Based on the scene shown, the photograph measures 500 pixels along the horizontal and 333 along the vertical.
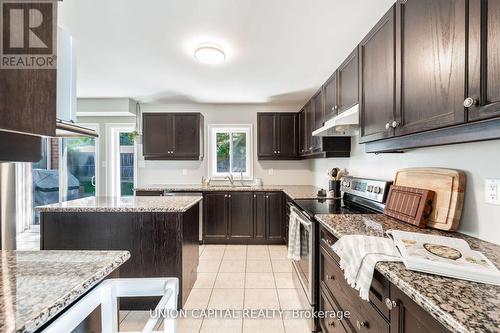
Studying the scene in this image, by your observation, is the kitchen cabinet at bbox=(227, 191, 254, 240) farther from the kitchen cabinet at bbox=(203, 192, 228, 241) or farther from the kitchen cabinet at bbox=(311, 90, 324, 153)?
the kitchen cabinet at bbox=(311, 90, 324, 153)

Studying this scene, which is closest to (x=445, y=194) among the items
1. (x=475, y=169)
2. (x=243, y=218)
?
(x=475, y=169)

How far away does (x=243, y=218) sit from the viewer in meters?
3.94

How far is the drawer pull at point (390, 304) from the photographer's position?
0.90m

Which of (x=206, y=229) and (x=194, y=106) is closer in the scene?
(x=206, y=229)

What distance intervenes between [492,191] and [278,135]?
3.25m

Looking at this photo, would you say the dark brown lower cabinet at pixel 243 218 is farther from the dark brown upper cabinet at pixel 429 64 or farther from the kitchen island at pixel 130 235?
the dark brown upper cabinet at pixel 429 64

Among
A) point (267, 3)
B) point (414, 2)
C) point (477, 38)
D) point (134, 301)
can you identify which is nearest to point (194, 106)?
point (267, 3)

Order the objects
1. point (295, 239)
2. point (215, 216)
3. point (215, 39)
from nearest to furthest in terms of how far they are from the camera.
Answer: point (215, 39), point (295, 239), point (215, 216)

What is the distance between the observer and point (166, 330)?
76cm

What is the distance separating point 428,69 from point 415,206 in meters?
0.80

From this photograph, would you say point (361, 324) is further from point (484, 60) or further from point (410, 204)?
point (484, 60)

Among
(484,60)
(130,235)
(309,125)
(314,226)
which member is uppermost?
(309,125)

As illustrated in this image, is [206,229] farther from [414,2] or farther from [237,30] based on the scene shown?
[414,2]

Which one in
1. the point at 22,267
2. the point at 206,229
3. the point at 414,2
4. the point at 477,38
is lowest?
the point at 206,229
